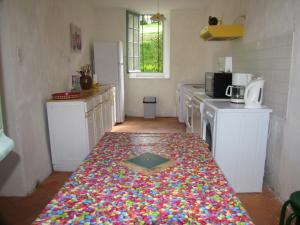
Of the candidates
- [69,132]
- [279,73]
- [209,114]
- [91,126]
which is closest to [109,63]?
[91,126]

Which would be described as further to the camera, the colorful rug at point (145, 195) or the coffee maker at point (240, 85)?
the coffee maker at point (240, 85)

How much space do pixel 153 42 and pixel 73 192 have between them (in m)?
5.71

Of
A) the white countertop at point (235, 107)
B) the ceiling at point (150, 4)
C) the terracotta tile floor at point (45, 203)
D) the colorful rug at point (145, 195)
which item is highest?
the ceiling at point (150, 4)

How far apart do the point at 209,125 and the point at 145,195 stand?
195cm

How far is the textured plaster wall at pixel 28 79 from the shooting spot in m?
2.36

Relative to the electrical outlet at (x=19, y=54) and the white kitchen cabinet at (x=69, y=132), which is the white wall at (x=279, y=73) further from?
the electrical outlet at (x=19, y=54)

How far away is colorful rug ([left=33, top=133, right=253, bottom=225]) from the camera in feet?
2.68

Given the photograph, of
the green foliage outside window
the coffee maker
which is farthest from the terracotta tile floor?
the green foliage outside window

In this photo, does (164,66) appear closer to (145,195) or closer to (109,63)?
(109,63)

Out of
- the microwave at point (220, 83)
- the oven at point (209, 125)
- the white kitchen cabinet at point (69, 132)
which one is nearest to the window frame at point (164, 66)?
the microwave at point (220, 83)

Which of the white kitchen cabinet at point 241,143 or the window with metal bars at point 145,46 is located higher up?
the window with metal bars at point 145,46

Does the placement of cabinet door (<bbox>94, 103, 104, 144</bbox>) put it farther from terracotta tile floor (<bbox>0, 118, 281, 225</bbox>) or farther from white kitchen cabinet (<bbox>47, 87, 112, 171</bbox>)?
terracotta tile floor (<bbox>0, 118, 281, 225</bbox>)

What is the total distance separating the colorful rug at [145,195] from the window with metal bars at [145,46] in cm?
508

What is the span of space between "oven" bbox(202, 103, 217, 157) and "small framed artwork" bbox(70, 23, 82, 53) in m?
2.44
